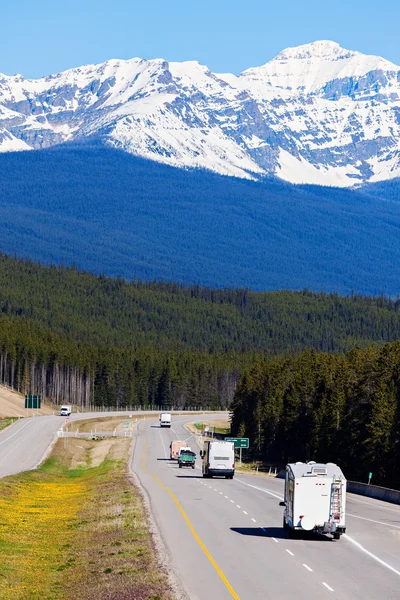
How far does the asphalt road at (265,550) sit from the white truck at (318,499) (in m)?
0.70

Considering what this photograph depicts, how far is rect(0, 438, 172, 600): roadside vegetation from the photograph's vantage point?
1267 inches

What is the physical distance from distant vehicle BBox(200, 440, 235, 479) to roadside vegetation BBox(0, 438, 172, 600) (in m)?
8.59

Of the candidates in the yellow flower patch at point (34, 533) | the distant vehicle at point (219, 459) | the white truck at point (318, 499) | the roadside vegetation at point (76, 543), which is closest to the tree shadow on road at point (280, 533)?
the white truck at point (318, 499)

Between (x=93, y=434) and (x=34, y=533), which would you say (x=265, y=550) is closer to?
(x=34, y=533)

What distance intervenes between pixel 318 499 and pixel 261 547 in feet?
8.96

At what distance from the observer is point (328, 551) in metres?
40.6

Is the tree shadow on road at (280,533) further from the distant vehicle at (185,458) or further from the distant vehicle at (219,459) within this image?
the distant vehicle at (185,458)

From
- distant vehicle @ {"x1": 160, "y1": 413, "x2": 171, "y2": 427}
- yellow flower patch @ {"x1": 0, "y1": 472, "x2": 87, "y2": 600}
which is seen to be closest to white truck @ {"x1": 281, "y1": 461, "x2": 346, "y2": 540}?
yellow flower patch @ {"x1": 0, "y1": 472, "x2": 87, "y2": 600}

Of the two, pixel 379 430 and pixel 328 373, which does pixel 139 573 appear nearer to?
pixel 379 430

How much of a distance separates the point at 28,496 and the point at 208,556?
2603 centimetres

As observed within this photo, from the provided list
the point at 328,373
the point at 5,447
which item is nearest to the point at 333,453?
the point at 328,373

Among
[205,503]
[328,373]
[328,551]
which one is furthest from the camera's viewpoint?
[328,373]

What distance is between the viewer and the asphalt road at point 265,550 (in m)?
32.8

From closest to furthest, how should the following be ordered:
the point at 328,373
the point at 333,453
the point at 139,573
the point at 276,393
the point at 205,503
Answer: the point at 139,573, the point at 205,503, the point at 333,453, the point at 328,373, the point at 276,393
